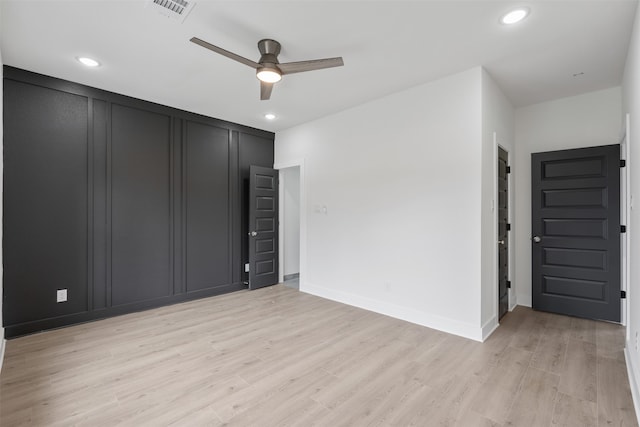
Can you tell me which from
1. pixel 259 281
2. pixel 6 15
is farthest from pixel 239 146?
pixel 6 15

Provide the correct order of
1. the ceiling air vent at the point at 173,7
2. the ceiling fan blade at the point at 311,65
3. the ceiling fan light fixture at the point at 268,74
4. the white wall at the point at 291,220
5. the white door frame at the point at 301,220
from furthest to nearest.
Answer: the white wall at the point at 291,220 < the white door frame at the point at 301,220 < the ceiling fan light fixture at the point at 268,74 < the ceiling fan blade at the point at 311,65 < the ceiling air vent at the point at 173,7

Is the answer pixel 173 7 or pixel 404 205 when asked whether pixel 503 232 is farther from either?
pixel 173 7

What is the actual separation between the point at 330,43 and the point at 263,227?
10.9ft

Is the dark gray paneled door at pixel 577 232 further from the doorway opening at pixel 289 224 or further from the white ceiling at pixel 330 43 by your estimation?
the doorway opening at pixel 289 224

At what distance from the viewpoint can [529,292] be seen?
420 centimetres

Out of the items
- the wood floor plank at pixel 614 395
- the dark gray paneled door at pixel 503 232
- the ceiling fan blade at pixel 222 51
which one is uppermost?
the ceiling fan blade at pixel 222 51

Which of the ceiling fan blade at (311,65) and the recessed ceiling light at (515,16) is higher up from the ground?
the recessed ceiling light at (515,16)

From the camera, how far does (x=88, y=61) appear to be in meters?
3.01

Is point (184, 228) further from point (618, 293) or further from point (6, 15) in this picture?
point (618, 293)

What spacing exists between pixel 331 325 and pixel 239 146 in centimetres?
332

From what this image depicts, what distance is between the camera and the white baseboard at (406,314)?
3164mm

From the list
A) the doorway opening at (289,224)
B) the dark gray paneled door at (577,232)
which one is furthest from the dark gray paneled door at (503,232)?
the doorway opening at (289,224)

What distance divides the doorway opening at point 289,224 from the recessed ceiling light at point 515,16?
3854 mm

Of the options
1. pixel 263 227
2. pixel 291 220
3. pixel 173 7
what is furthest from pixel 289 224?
pixel 173 7
